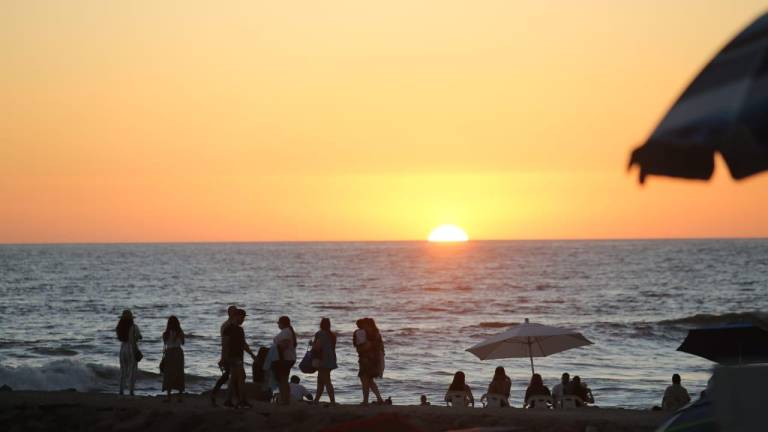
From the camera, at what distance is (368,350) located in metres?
17.9

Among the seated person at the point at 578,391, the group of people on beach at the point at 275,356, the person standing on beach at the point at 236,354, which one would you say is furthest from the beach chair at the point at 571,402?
the person standing on beach at the point at 236,354

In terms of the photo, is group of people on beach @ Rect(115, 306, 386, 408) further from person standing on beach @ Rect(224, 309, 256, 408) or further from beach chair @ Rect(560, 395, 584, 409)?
beach chair @ Rect(560, 395, 584, 409)

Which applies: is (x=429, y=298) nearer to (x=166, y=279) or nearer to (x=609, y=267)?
(x=166, y=279)

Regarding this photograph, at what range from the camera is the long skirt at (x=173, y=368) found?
17484 millimetres

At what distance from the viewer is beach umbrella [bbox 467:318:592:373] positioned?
66.1 feet

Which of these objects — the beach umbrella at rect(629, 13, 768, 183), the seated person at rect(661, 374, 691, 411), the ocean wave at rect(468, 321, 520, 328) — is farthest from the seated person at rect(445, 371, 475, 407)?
the ocean wave at rect(468, 321, 520, 328)

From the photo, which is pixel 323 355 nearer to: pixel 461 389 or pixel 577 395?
pixel 461 389

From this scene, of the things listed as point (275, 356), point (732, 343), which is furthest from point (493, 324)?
point (732, 343)

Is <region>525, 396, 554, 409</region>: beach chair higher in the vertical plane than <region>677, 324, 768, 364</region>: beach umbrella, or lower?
lower

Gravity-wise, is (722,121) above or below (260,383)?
above

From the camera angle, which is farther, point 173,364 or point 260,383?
point 260,383

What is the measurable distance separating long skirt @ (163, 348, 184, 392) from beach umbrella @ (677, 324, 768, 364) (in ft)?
25.2

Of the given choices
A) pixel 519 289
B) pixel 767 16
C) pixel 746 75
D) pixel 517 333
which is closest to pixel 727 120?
pixel 746 75

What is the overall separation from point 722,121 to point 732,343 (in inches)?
478
